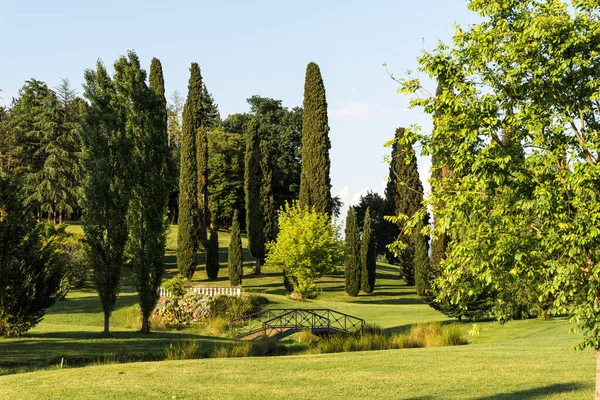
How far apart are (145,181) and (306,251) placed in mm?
20016

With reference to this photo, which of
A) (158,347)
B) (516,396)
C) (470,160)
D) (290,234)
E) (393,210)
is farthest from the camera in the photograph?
(393,210)

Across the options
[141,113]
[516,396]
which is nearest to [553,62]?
[516,396]

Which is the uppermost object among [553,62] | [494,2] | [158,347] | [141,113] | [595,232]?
[141,113]

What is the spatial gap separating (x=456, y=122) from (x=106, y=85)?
2068 cm

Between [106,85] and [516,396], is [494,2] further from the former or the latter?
[106,85]

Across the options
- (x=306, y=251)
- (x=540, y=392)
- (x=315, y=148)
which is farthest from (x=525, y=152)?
(x=315, y=148)

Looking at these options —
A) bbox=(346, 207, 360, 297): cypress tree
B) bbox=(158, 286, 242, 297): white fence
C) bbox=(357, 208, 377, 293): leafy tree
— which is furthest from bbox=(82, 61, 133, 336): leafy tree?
bbox=(357, 208, 377, 293): leafy tree

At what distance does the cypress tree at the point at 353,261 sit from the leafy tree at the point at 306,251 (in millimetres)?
3937

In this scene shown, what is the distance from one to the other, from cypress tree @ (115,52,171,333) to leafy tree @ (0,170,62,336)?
3.90m

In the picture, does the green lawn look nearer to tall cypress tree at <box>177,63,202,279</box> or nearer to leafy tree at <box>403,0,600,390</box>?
leafy tree at <box>403,0,600,390</box>

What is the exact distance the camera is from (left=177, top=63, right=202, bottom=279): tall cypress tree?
55594 mm

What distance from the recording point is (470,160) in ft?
34.6

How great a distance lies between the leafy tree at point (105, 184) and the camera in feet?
88.9

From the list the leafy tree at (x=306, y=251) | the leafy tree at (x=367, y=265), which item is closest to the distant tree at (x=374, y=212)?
the leafy tree at (x=367, y=265)
